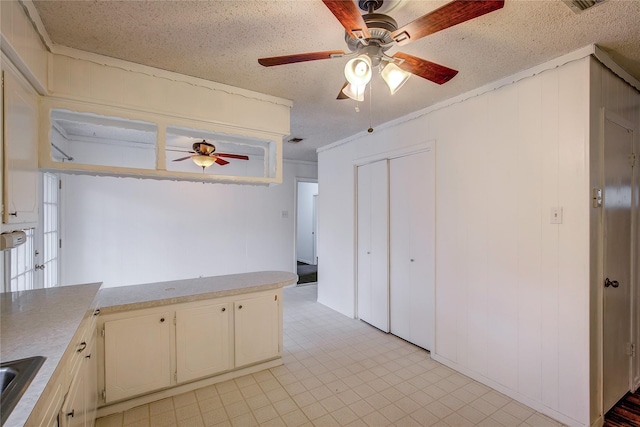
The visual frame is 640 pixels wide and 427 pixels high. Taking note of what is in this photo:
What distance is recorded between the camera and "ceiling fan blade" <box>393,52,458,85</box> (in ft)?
5.02

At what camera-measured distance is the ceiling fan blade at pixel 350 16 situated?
1.13 m

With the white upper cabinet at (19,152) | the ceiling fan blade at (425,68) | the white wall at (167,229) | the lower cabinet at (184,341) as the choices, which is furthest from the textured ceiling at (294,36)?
the white wall at (167,229)

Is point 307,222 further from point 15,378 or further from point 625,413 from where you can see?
point 15,378

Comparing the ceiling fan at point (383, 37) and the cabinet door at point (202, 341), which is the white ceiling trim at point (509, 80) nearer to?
the ceiling fan at point (383, 37)

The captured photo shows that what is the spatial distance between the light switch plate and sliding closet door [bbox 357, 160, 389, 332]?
5.57ft

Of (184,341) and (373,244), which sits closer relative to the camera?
(184,341)

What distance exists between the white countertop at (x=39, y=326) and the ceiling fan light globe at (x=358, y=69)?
1702mm

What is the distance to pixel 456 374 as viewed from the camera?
266 cm

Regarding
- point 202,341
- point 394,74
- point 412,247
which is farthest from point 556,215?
point 202,341

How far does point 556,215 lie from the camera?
2064 mm

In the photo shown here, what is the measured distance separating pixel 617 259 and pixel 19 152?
3.91 meters

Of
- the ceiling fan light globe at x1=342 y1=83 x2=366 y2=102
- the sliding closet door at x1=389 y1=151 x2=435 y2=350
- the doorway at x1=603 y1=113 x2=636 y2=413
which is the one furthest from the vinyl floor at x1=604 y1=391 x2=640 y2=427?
the ceiling fan light globe at x1=342 y1=83 x2=366 y2=102

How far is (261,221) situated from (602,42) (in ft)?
15.3

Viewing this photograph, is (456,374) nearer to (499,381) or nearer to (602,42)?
(499,381)
